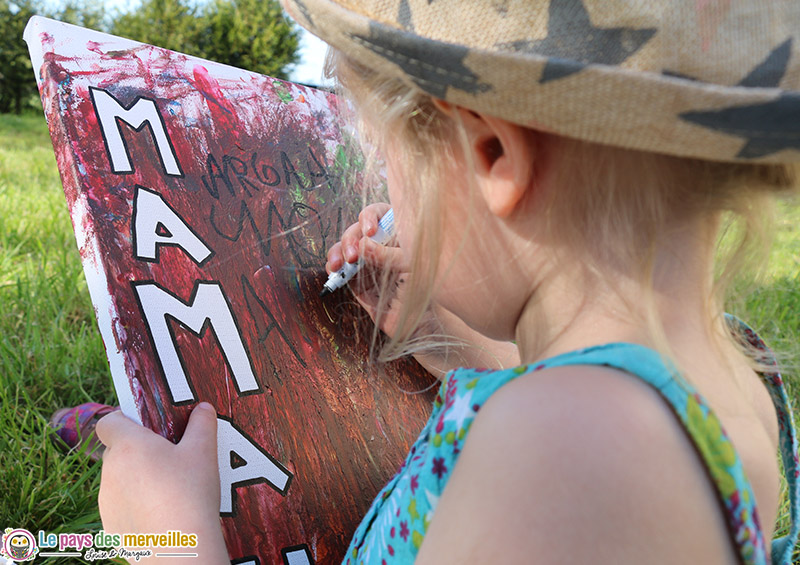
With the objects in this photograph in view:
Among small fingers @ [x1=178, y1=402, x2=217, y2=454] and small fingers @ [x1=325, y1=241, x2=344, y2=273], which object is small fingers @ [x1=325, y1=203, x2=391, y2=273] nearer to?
small fingers @ [x1=325, y1=241, x2=344, y2=273]

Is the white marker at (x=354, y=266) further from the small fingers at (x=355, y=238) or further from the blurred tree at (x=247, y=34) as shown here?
the blurred tree at (x=247, y=34)

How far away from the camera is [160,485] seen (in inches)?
32.0

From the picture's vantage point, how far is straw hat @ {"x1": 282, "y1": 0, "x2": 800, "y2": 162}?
54cm

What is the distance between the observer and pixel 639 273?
658 mm

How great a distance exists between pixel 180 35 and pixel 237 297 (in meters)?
7.47

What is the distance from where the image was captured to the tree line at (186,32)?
757 centimetres

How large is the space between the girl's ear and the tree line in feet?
24.4

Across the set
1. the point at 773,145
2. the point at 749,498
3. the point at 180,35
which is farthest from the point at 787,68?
the point at 180,35

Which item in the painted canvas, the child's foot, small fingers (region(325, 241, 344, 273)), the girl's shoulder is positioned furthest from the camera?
the child's foot

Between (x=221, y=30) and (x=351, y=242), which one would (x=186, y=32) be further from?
(x=351, y=242)

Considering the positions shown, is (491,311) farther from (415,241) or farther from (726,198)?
(726,198)

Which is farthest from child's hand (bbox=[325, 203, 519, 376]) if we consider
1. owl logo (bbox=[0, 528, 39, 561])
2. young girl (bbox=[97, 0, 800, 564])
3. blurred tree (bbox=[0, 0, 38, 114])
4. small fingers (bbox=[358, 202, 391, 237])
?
blurred tree (bbox=[0, 0, 38, 114])

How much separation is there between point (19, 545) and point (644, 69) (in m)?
1.18

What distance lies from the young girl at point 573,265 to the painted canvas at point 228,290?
0.34 ft
